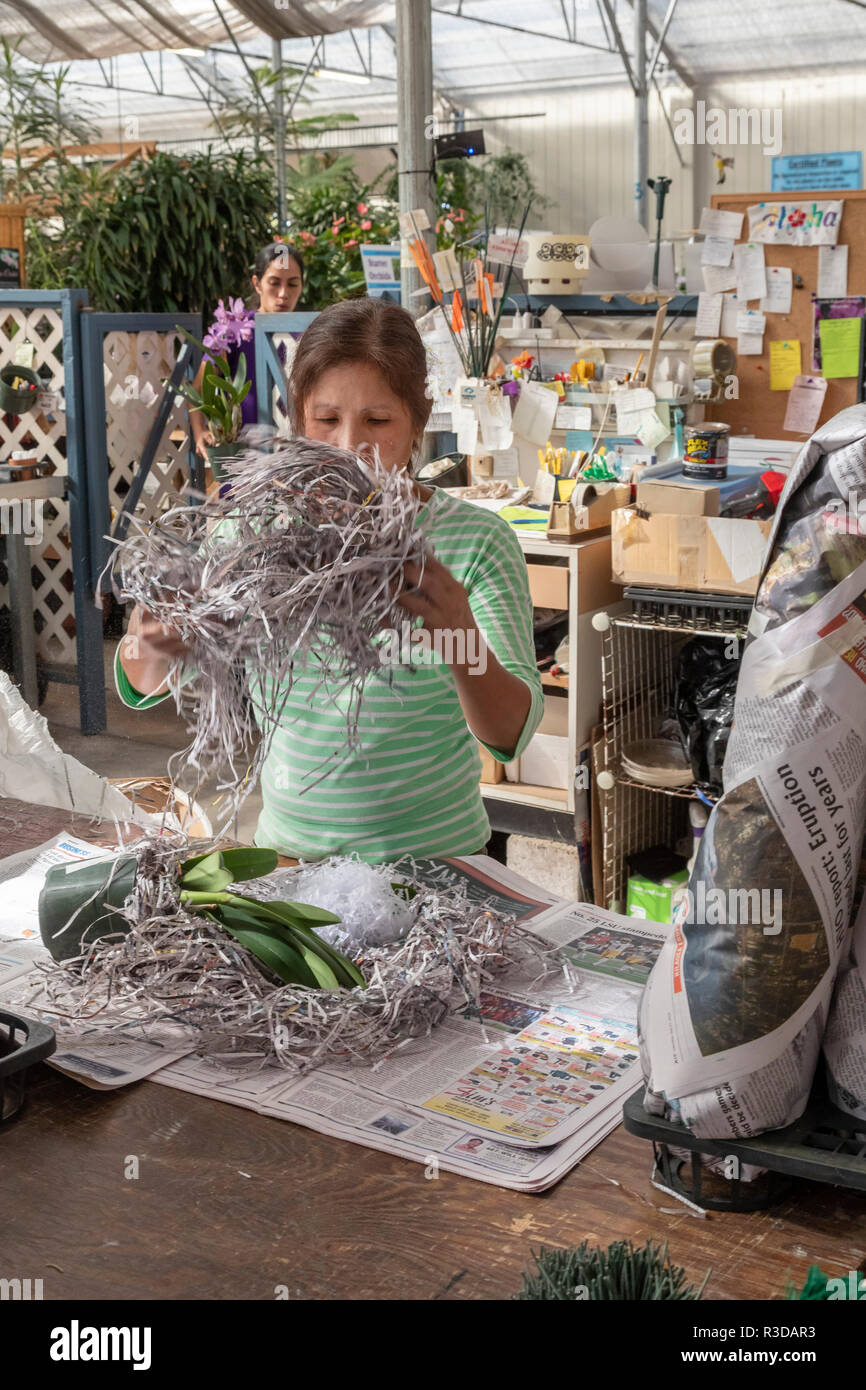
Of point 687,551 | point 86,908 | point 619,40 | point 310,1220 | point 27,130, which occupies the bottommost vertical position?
point 310,1220

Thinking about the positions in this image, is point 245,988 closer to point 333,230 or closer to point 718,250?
point 718,250

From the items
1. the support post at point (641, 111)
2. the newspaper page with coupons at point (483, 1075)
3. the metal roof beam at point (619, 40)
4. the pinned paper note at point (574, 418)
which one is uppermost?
the metal roof beam at point (619, 40)

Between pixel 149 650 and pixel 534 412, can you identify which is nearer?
pixel 149 650

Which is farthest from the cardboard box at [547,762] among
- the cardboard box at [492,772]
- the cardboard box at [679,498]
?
the cardboard box at [679,498]

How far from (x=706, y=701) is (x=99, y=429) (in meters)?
2.88

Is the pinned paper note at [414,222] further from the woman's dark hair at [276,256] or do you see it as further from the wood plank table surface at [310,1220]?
the wood plank table surface at [310,1220]

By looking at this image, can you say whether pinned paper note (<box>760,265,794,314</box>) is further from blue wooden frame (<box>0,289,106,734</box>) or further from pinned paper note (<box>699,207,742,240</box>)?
blue wooden frame (<box>0,289,106,734</box>)

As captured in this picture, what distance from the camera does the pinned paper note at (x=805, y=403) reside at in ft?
11.4

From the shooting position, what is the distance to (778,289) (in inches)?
137

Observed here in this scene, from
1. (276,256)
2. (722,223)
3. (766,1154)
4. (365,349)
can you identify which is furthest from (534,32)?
(766,1154)

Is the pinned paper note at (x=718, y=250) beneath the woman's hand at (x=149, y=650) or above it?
above

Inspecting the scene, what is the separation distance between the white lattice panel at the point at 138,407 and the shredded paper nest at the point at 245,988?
3893mm

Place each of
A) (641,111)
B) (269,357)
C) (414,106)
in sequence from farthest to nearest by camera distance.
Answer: (641,111) < (269,357) < (414,106)

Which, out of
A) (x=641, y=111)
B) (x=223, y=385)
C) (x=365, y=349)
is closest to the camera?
(x=365, y=349)
